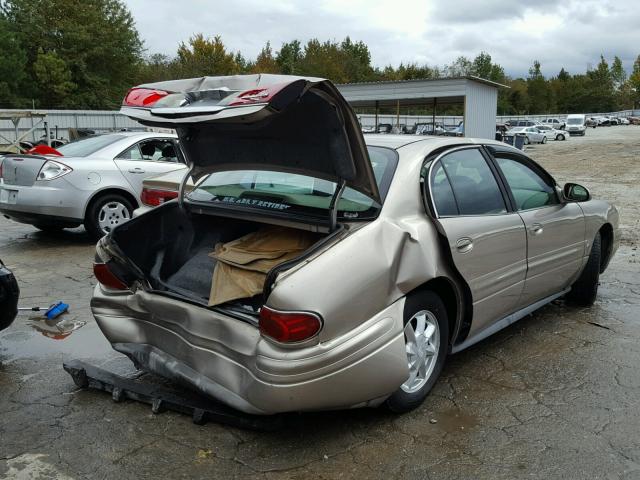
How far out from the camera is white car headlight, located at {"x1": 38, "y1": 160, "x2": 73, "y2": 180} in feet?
24.7

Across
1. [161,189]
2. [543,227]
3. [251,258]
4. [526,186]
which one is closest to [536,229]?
[543,227]

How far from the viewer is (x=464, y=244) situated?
3.50 m

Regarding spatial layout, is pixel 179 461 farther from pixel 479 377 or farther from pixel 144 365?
pixel 479 377

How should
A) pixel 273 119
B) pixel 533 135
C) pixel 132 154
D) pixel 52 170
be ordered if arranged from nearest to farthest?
pixel 273 119 < pixel 52 170 < pixel 132 154 < pixel 533 135

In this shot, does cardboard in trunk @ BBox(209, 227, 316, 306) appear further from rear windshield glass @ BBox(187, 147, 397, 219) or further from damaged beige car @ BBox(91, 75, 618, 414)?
rear windshield glass @ BBox(187, 147, 397, 219)

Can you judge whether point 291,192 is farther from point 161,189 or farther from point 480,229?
point 161,189

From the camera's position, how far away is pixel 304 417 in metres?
3.29

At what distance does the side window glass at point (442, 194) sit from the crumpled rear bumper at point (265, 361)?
0.76 metres

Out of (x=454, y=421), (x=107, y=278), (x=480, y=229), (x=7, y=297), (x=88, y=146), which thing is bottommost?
(x=454, y=421)

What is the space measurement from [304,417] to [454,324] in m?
1.09

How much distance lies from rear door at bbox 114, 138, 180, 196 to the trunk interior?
4.39 meters

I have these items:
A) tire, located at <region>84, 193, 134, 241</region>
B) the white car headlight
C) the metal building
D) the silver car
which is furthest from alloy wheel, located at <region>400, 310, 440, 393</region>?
the metal building

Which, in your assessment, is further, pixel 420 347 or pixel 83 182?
pixel 83 182

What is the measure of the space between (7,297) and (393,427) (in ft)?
8.65
